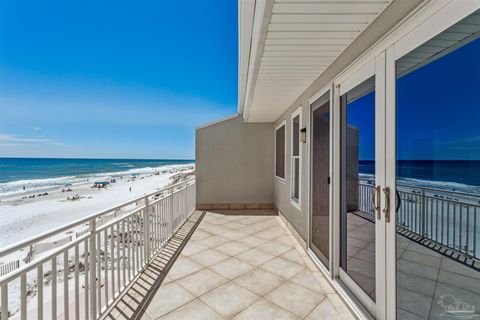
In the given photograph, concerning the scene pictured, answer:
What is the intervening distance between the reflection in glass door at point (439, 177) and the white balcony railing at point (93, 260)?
2.15m

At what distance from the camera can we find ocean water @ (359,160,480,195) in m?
1.10

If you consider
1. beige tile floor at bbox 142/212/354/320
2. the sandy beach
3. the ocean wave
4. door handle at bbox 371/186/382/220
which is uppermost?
the ocean wave

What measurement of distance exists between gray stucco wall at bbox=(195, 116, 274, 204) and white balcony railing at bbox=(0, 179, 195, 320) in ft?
3.23

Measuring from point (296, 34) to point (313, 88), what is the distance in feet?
4.47

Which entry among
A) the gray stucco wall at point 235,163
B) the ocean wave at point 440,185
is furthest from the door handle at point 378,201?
the gray stucco wall at point 235,163

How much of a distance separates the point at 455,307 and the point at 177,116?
3457 centimetres

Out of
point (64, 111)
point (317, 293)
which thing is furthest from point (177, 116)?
point (317, 293)

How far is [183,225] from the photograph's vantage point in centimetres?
474

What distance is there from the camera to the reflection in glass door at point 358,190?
1905mm

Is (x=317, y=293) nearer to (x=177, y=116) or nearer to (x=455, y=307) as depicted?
(x=455, y=307)

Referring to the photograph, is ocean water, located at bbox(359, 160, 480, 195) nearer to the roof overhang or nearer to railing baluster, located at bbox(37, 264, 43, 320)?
the roof overhang

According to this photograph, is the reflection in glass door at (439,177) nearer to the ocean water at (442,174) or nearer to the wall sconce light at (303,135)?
the ocean water at (442,174)

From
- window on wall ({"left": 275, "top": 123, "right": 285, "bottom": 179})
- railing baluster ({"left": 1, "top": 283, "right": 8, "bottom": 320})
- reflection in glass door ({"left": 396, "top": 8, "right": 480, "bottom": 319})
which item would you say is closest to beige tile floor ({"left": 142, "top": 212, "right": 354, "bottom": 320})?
reflection in glass door ({"left": 396, "top": 8, "right": 480, "bottom": 319})

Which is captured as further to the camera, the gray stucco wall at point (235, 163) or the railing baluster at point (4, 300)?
the gray stucco wall at point (235, 163)
